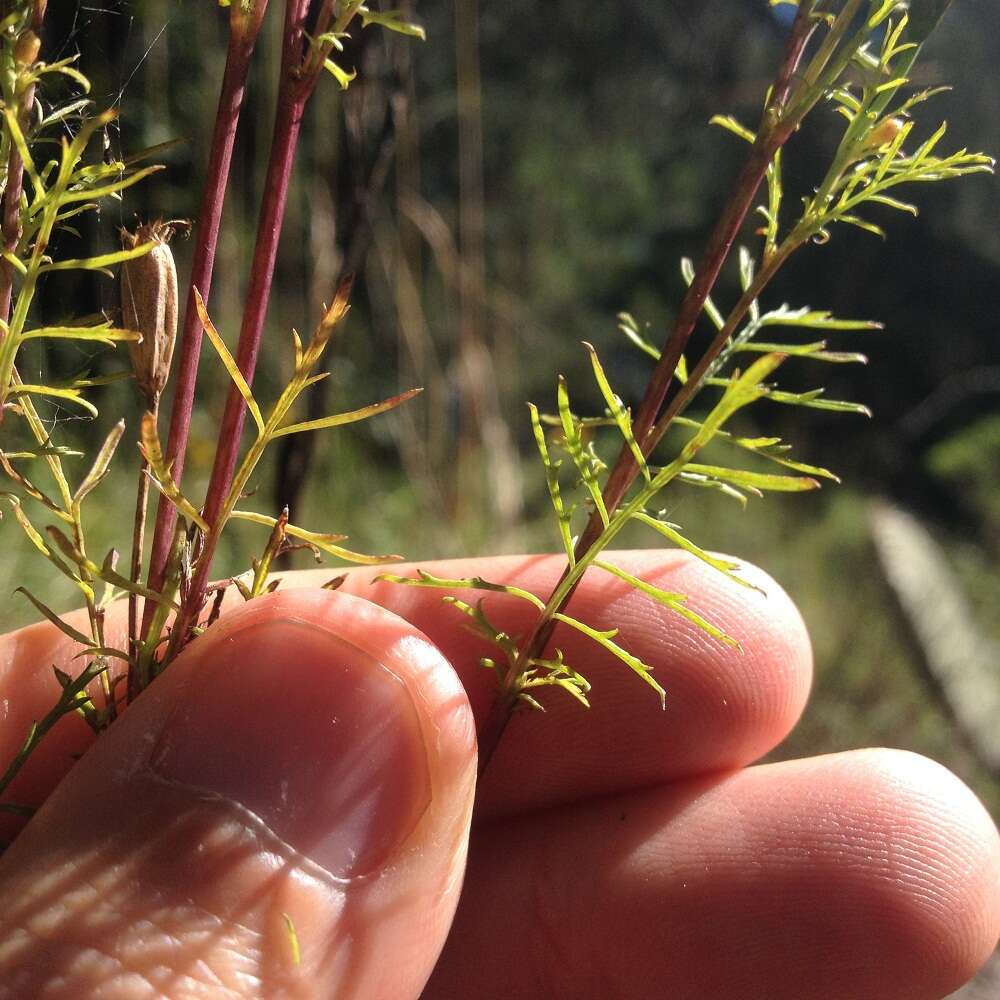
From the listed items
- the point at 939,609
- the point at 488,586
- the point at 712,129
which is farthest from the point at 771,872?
the point at 712,129

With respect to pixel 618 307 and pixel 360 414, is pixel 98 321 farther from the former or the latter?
pixel 618 307

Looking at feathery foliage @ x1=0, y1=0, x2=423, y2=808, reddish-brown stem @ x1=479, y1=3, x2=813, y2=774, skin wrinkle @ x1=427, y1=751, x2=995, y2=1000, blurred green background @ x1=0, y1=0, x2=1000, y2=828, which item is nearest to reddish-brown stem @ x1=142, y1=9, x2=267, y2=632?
feathery foliage @ x1=0, y1=0, x2=423, y2=808

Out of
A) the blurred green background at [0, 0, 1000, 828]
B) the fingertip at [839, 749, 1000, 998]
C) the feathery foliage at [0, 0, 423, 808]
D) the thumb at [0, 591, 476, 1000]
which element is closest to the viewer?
the feathery foliage at [0, 0, 423, 808]

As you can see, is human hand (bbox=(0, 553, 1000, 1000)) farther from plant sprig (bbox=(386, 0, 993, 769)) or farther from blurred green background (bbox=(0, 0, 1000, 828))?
blurred green background (bbox=(0, 0, 1000, 828))

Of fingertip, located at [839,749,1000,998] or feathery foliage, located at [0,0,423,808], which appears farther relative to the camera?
fingertip, located at [839,749,1000,998]

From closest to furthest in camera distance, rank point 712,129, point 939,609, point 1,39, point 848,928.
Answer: point 1,39 < point 848,928 < point 939,609 < point 712,129

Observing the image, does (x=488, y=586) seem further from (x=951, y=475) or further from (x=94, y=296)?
(x=951, y=475)
